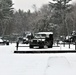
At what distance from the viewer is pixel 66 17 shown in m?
56.6

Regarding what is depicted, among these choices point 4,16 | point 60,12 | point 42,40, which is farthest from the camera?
point 4,16

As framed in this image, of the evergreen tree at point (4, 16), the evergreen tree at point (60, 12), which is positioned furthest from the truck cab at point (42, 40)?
the evergreen tree at point (4, 16)

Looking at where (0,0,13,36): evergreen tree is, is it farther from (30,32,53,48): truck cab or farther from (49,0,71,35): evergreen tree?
(30,32,53,48): truck cab
